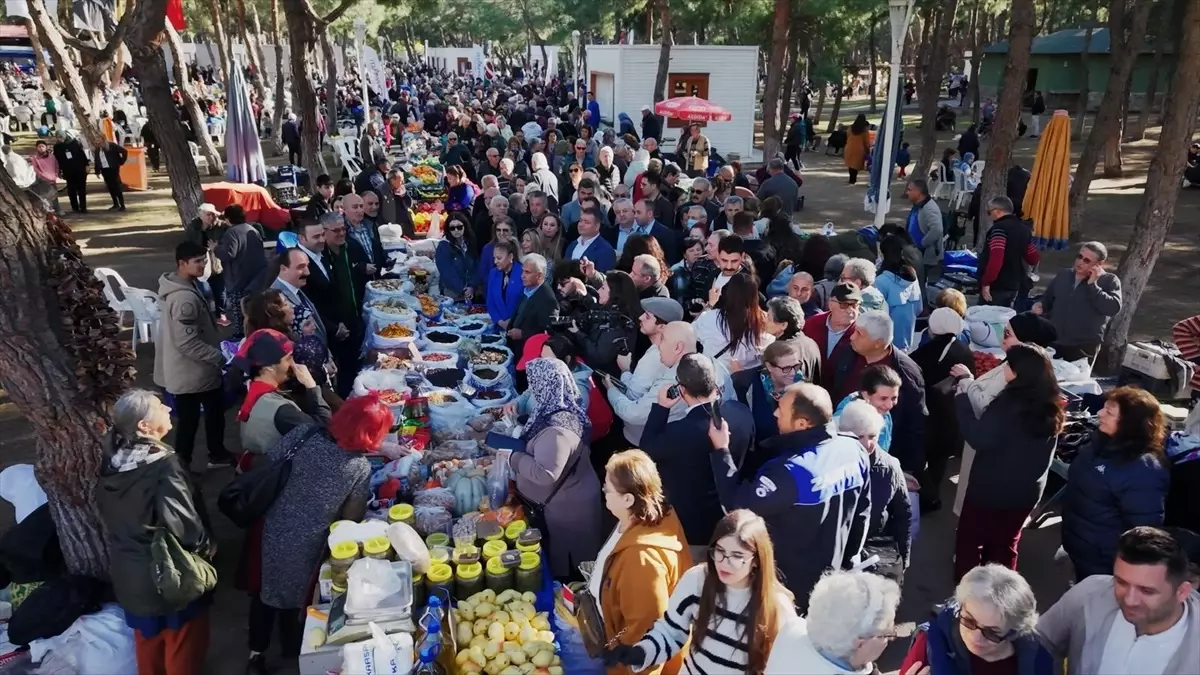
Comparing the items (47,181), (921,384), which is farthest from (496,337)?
(47,181)

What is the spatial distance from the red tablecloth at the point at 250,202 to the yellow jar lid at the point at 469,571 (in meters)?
8.61

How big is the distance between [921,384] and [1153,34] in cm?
2873

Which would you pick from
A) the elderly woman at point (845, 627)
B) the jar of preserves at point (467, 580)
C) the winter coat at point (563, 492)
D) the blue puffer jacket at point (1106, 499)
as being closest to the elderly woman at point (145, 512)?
the jar of preserves at point (467, 580)

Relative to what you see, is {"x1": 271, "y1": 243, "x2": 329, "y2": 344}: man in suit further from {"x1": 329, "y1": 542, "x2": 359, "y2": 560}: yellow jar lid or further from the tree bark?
the tree bark

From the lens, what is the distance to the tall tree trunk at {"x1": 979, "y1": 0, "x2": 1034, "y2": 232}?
10.2 metres

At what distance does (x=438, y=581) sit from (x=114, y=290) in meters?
7.78

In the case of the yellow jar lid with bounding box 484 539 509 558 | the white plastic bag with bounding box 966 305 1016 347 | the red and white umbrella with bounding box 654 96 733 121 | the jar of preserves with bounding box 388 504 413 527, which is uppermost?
the red and white umbrella with bounding box 654 96 733 121

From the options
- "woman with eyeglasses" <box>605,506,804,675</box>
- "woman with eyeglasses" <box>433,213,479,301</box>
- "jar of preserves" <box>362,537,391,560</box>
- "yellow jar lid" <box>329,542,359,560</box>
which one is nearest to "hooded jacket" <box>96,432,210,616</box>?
"yellow jar lid" <box>329,542,359,560</box>

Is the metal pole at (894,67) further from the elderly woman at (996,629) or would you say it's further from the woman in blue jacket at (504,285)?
the elderly woman at (996,629)

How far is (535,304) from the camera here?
6.12 m

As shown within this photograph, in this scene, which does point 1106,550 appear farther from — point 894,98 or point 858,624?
point 894,98

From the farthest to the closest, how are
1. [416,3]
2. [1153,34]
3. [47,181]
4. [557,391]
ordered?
[1153,34] → [416,3] → [47,181] → [557,391]

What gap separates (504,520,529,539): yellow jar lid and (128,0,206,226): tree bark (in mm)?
7182

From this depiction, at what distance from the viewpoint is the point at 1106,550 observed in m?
3.92
